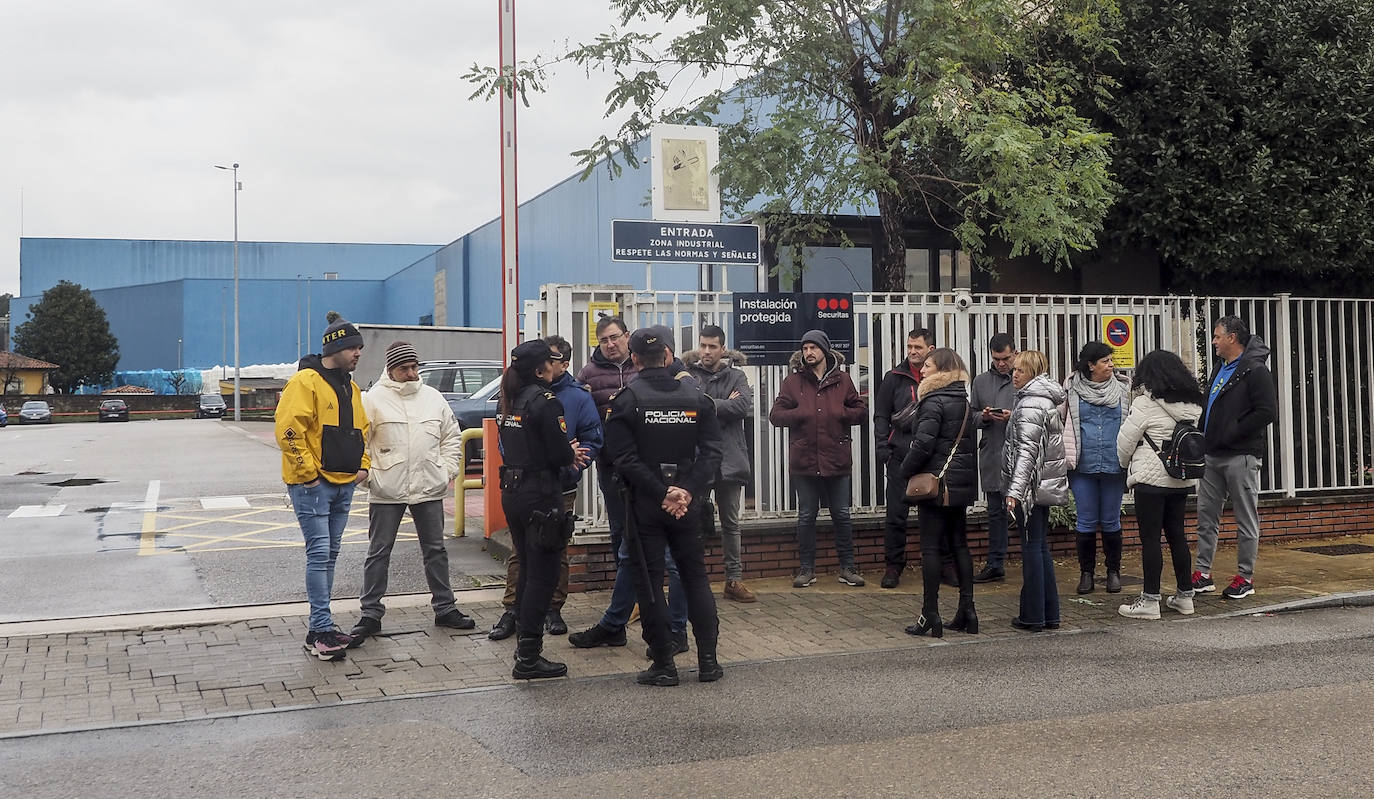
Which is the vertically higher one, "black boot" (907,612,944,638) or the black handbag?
the black handbag

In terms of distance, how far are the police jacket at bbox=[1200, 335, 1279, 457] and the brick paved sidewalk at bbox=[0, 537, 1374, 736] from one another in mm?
1092

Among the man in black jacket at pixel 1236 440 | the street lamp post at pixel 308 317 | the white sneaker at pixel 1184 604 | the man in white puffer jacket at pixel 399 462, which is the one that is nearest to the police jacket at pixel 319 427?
the man in white puffer jacket at pixel 399 462

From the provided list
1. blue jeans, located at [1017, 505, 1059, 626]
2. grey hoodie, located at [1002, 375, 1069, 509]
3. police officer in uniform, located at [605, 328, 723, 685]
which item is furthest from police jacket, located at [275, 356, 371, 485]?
blue jeans, located at [1017, 505, 1059, 626]

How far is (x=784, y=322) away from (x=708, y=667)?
3717 millimetres

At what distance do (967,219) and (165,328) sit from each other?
247ft

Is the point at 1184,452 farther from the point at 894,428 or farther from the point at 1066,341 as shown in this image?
the point at 1066,341

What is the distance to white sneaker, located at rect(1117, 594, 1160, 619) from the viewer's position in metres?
7.83

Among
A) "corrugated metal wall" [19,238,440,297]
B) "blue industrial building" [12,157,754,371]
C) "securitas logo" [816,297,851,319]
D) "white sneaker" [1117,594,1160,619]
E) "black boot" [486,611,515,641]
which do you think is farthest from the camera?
"corrugated metal wall" [19,238,440,297]

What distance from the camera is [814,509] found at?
902 cm

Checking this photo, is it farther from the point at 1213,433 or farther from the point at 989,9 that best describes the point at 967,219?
the point at 1213,433

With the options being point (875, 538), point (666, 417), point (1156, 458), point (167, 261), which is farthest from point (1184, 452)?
point (167, 261)

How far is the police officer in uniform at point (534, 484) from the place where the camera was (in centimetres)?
632

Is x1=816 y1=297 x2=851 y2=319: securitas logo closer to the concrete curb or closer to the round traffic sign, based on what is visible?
the round traffic sign

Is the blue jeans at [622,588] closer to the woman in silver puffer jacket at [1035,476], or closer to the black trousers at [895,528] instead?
the woman in silver puffer jacket at [1035,476]
